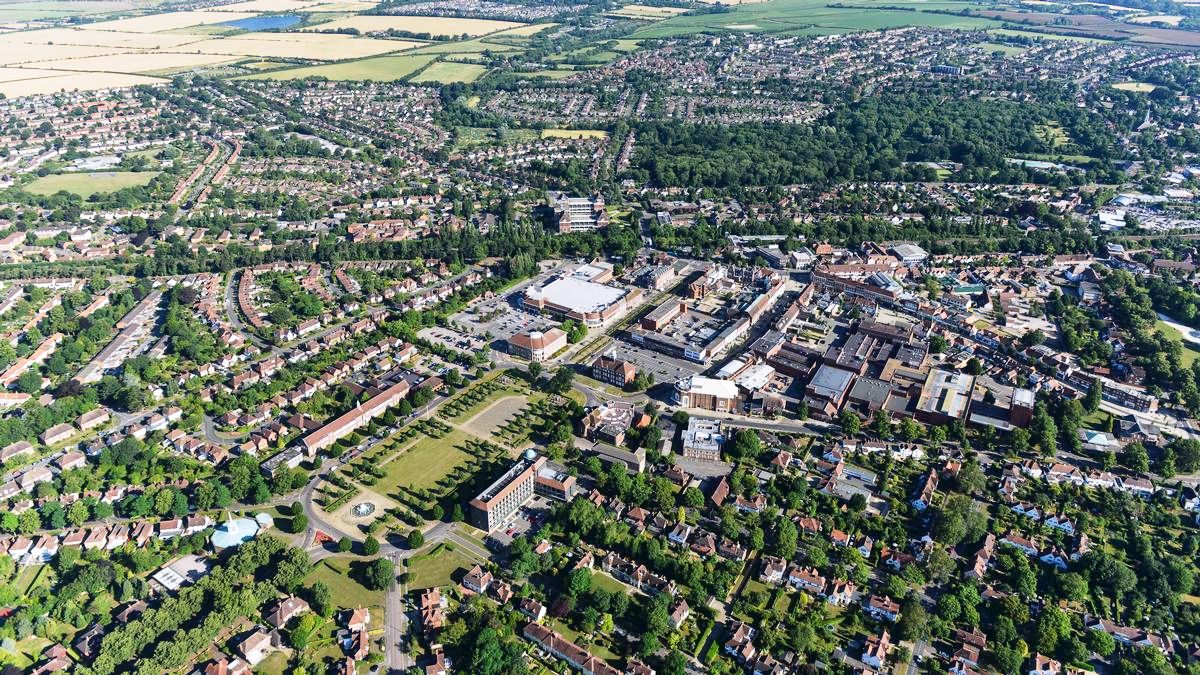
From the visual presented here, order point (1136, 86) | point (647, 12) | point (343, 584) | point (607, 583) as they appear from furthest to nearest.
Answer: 1. point (647, 12)
2. point (1136, 86)
3. point (607, 583)
4. point (343, 584)

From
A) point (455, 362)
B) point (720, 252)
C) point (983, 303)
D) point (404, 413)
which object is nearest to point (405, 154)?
point (720, 252)

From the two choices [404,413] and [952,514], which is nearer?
[952,514]

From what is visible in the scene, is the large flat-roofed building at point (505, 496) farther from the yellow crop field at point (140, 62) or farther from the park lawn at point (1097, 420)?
the yellow crop field at point (140, 62)

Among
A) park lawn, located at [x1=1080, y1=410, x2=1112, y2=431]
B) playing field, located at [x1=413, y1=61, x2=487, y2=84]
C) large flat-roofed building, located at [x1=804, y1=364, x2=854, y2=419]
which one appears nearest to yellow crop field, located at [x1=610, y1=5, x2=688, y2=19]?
playing field, located at [x1=413, y1=61, x2=487, y2=84]

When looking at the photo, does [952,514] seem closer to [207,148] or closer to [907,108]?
[907,108]

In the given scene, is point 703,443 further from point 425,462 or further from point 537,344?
point 425,462

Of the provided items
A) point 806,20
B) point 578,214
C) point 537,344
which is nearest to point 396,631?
point 537,344

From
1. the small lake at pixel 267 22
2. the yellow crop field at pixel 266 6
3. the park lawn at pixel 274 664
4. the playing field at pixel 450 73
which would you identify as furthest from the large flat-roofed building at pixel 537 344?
the yellow crop field at pixel 266 6
